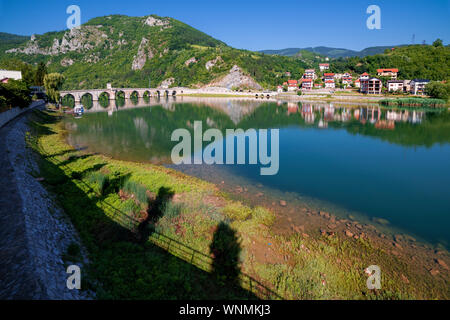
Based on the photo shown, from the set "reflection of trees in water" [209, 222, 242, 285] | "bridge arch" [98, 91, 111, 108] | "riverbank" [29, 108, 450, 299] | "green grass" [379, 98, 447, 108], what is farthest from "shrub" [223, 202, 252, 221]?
"bridge arch" [98, 91, 111, 108]

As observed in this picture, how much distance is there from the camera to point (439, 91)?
75.4 m

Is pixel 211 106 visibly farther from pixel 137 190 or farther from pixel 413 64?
pixel 413 64

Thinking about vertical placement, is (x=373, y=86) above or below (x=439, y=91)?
above

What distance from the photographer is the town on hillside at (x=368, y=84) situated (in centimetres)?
9550

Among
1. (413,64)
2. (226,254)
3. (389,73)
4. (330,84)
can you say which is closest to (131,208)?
(226,254)

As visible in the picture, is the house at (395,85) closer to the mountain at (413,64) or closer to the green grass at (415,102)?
the mountain at (413,64)

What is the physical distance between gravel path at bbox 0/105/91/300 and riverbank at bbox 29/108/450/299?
2.59 ft

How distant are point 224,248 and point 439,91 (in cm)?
9245

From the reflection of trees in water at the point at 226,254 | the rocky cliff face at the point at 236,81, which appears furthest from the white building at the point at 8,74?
the rocky cliff face at the point at 236,81

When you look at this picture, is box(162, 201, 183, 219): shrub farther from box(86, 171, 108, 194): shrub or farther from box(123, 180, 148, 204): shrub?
box(86, 171, 108, 194): shrub

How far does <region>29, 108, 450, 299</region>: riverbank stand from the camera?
801 cm

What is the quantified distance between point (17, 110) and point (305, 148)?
36.8 m

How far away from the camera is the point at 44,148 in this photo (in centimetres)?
2350

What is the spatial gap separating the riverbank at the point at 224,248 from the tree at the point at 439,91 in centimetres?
8525
